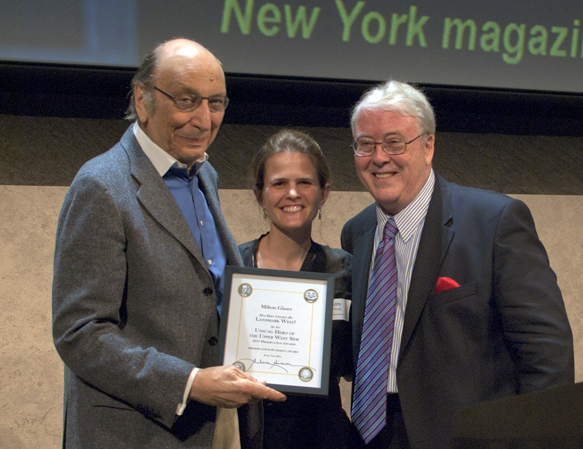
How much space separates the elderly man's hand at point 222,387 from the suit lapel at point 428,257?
1.54 ft

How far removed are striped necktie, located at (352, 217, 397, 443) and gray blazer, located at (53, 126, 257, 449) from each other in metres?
0.47

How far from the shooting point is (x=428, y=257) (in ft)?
5.11

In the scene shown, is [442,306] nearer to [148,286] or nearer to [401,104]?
[401,104]

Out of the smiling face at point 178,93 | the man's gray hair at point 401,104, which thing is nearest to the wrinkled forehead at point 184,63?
the smiling face at point 178,93

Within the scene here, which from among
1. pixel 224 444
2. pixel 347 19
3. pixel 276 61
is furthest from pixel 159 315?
pixel 347 19

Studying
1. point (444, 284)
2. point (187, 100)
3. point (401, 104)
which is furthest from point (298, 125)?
point (444, 284)

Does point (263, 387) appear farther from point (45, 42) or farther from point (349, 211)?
point (45, 42)

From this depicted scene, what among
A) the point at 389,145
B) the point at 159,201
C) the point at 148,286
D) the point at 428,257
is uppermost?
the point at 389,145

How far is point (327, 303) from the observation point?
1477 mm

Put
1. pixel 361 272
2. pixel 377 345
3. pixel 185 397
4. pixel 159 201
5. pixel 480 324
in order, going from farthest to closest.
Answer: pixel 361 272 < pixel 377 345 < pixel 480 324 < pixel 159 201 < pixel 185 397

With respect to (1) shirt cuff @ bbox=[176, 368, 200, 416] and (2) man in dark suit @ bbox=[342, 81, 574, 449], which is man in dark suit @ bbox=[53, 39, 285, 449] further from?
(2) man in dark suit @ bbox=[342, 81, 574, 449]

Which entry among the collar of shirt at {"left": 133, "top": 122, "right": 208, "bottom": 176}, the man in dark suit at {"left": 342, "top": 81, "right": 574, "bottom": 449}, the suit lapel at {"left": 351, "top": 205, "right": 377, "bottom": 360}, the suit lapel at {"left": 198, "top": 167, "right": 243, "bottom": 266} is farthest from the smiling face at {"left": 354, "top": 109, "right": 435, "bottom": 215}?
the collar of shirt at {"left": 133, "top": 122, "right": 208, "bottom": 176}

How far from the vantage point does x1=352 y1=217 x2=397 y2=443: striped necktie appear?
A: 1.55 meters

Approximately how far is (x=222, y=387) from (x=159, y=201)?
486 millimetres
